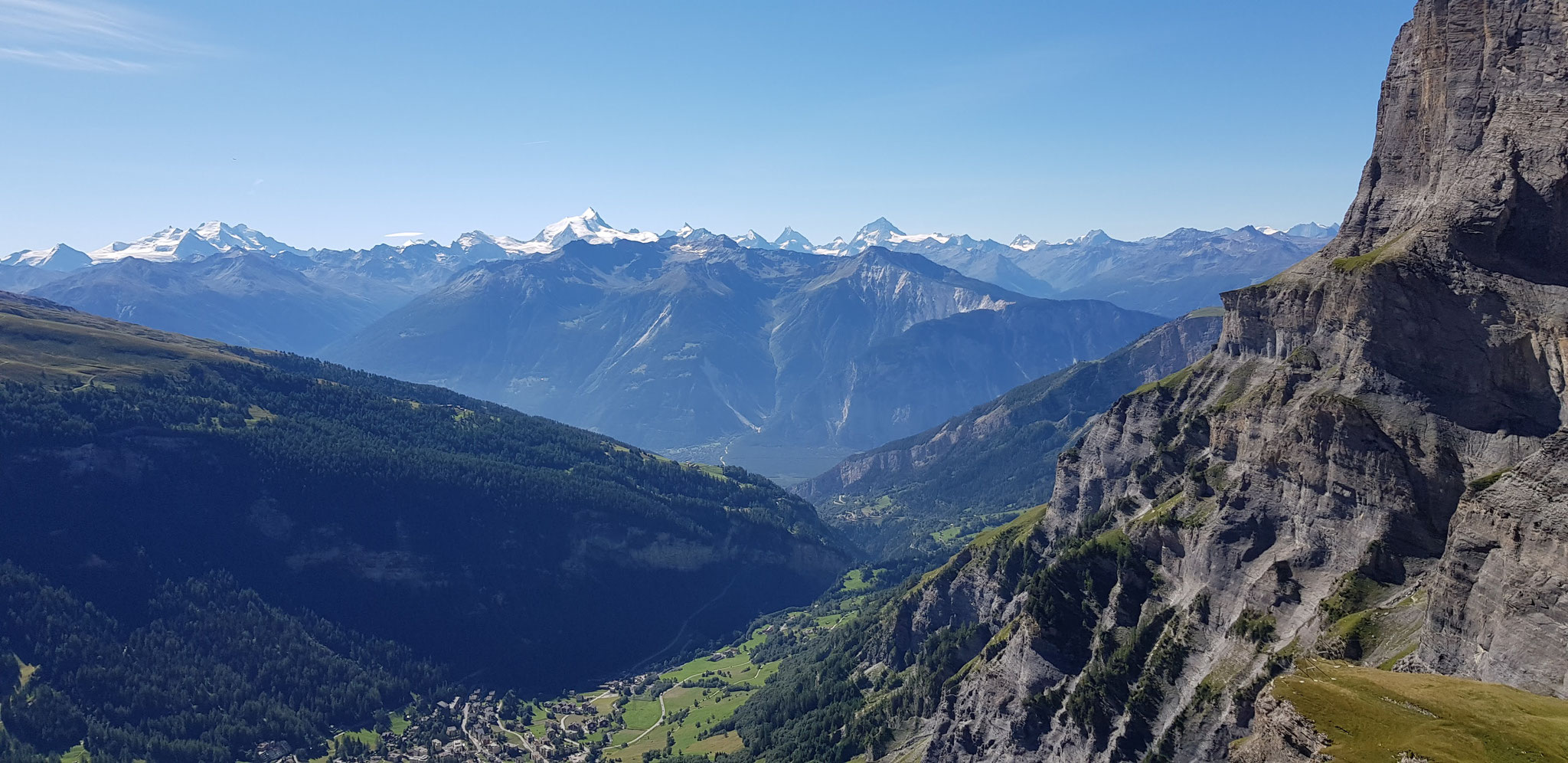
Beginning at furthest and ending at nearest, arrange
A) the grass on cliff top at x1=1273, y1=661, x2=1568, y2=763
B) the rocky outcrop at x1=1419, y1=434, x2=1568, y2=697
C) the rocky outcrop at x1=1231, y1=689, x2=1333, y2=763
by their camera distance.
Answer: the rocky outcrop at x1=1231, y1=689, x2=1333, y2=763
the rocky outcrop at x1=1419, y1=434, x2=1568, y2=697
the grass on cliff top at x1=1273, y1=661, x2=1568, y2=763

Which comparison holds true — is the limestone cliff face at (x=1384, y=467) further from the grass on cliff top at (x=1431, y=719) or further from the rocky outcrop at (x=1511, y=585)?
the grass on cliff top at (x=1431, y=719)

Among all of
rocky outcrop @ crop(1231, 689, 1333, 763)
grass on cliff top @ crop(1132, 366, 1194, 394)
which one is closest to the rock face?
rocky outcrop @ crop(1231, 689, 1333, 763)

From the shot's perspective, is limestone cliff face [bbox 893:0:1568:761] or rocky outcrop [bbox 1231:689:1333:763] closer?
rocky outcrop [bbox 1231:689:1333:763]

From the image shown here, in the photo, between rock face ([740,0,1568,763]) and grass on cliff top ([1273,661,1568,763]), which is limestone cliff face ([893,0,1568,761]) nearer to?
rock face ([740,0,1568,763])

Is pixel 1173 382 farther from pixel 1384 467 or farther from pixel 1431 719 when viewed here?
pixel 1431 719

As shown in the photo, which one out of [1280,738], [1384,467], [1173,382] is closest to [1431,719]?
[1280,738]

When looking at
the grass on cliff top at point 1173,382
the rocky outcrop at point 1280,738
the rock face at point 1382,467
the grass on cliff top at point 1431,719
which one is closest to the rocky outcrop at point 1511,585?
the rock face at point 1382,467

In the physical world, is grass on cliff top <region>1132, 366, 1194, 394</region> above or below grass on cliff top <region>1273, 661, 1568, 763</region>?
above
